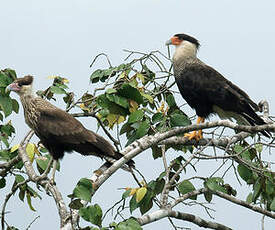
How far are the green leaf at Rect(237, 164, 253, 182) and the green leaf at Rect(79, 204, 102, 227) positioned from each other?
1535mm

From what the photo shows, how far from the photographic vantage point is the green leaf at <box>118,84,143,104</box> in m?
4.08

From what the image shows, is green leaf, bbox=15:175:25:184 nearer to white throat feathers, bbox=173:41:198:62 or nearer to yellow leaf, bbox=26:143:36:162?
yellow leaf, bbox=26:143:36:162

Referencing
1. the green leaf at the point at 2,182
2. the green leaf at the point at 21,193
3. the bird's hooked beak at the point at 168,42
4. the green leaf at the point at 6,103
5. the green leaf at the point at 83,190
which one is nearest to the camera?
the green leaf at the point at 83,190

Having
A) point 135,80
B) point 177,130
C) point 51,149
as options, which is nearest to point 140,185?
point 177,130

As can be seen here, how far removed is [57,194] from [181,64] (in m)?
2.29

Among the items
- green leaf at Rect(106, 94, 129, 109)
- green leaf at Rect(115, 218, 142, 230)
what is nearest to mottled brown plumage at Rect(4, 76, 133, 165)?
green leaf at Rect(106, 94, 129, 109)

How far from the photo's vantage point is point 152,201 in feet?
13.1

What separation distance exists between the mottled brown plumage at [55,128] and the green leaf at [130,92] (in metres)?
0.41

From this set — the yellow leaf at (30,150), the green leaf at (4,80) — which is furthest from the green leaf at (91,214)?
the green leaf at (4,80)

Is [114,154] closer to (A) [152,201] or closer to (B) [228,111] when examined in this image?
(A) [152,201]

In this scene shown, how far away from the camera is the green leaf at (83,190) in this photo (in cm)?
299

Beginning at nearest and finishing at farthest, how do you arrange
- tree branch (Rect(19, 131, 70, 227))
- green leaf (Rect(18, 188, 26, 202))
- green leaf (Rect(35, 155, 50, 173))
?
tree branch (Rect(19, 131, 70, 227))
green leaf (Rect(35, 155, 50, 173))
green leaf (Rect(18, 188, 26, 202))

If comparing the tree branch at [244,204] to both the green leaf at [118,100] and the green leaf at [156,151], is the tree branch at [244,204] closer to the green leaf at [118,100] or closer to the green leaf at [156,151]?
the green leaf at [156,151]

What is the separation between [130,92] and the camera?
4.09m
